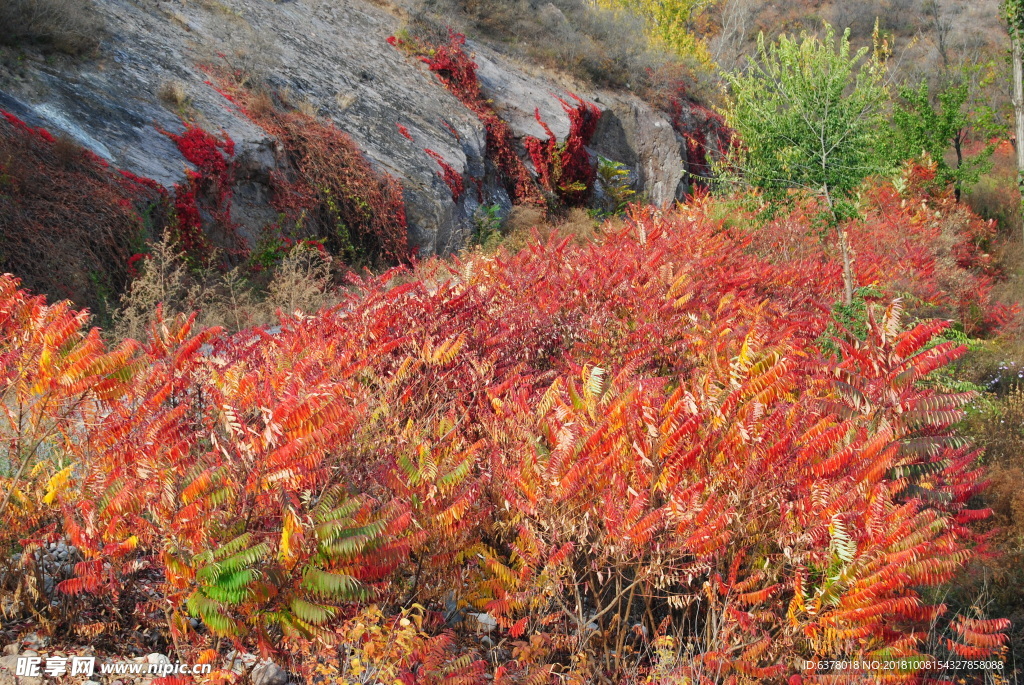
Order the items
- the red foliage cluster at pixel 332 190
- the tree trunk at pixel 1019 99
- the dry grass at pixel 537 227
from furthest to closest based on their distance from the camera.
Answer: the dry grass at pixel 537 227 → the tree trunk at pixel 1019 99 → the red foliage cluster at pixel 332 190

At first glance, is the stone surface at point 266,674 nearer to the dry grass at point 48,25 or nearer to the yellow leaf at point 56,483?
the yellow leaf at point 56,483

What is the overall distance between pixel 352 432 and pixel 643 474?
1.24 meters

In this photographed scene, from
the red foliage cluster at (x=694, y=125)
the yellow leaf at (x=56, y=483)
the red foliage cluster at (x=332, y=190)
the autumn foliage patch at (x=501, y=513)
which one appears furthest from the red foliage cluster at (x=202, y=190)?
the red foliage cluster at (x=694, y=125)

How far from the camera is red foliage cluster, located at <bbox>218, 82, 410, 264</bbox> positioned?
11688mm

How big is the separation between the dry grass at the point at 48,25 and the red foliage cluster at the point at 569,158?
32.5ft

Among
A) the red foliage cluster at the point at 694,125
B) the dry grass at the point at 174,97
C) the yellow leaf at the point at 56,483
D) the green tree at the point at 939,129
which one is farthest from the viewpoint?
the red foliage cluster at the point at 694,125

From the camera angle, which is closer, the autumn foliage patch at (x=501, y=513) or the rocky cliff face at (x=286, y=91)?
the autumn foliage patch at (x=501, y=513)

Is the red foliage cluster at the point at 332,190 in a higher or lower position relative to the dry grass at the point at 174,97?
lower

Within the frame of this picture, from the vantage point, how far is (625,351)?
569cm

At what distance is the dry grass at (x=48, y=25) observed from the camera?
401 inches

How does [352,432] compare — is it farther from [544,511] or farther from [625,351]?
[625,351]

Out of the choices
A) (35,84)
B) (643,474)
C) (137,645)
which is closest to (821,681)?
(643,474)

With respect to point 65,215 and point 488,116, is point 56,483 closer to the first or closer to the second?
point 65,215

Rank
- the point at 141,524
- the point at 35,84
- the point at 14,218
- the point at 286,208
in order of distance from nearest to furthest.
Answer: the point at 141,524 < the point at 14,218 < the point at 35,84 < the point at 286,208
